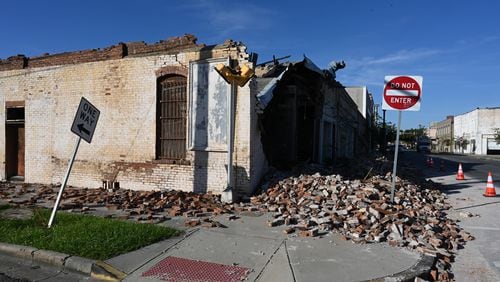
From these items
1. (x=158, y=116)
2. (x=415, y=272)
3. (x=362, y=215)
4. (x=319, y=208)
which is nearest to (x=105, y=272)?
(x=415, y=272)

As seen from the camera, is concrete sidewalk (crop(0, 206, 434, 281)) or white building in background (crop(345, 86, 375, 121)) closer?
concrete sidewalk (crop(0, 206, 434, 281))

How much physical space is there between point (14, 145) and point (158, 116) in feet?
24.9

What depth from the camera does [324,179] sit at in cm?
1030

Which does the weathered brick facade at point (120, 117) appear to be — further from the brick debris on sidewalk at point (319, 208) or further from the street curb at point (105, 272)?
the street curb at point (105, 272)

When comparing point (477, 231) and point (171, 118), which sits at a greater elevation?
point (171, 118)

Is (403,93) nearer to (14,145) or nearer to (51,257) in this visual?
(51,257)

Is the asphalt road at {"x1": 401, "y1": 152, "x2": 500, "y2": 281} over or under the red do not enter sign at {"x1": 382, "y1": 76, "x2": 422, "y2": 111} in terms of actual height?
under

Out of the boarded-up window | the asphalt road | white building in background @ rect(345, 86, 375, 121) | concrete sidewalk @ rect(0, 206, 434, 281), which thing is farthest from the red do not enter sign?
white building in background @ rect(345, 86, 375, 121)

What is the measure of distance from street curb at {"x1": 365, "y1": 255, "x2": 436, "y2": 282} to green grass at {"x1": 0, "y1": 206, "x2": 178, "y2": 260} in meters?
3.62

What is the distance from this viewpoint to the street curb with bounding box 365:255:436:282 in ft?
16.4

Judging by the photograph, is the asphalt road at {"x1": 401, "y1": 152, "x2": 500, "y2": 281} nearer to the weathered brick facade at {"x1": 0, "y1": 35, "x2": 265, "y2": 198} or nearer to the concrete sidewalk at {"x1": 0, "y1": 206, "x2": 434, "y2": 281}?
the concrete sidewalk at {"x1": 0, "y1": 206, "x2": 434, "y2": 281}

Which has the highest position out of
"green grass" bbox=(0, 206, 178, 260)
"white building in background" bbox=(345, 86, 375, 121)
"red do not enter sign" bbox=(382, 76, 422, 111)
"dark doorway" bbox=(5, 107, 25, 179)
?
"white building in background" bbox=(345, 86, 375, 121)

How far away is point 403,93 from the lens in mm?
9039

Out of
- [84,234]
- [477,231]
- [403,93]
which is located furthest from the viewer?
[403,93]
